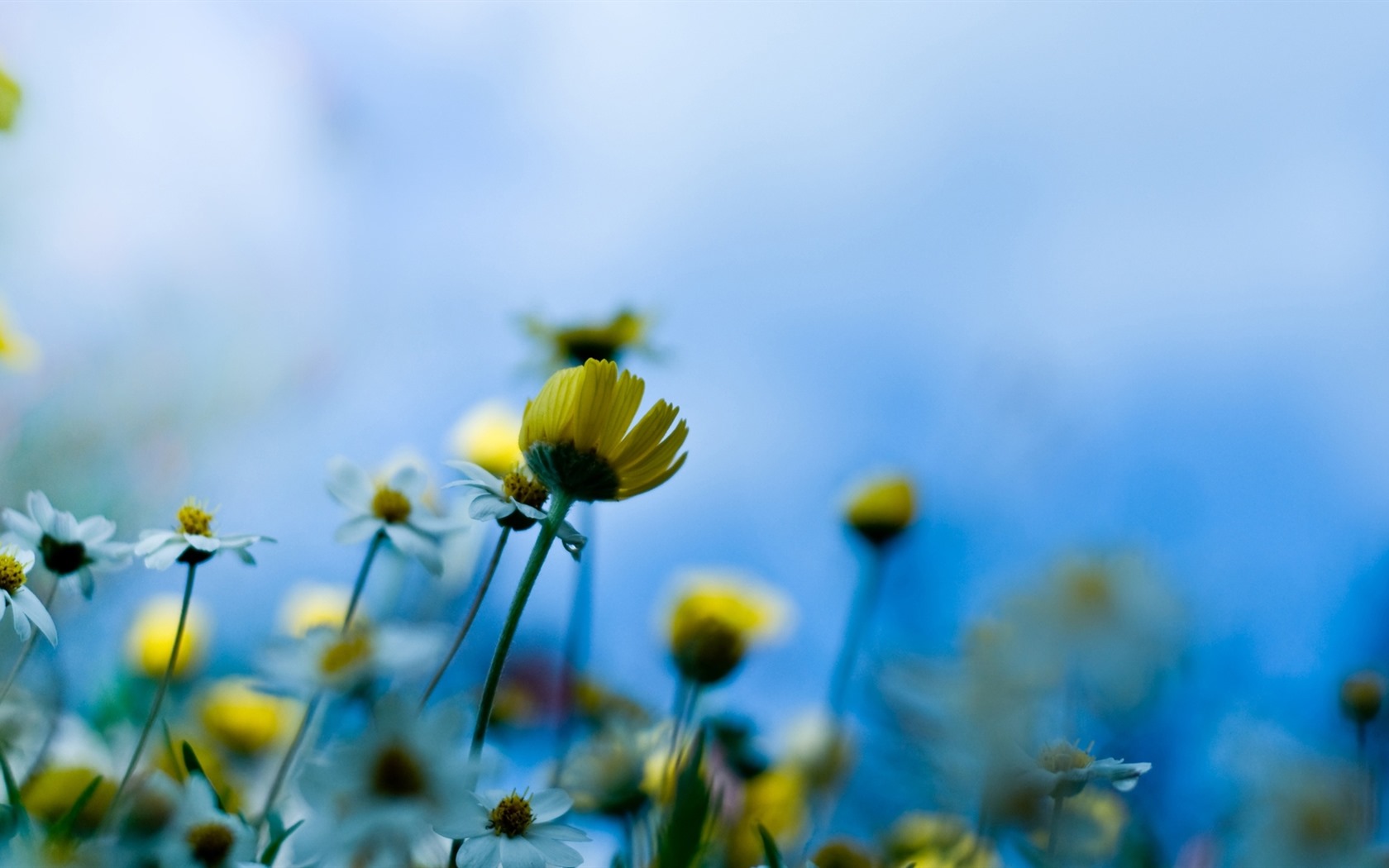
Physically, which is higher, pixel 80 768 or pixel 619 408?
pixel 619 408

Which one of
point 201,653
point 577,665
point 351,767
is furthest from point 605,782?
point 201,653

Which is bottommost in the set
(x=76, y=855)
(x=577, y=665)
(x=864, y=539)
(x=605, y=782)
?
(x=76, y=855)

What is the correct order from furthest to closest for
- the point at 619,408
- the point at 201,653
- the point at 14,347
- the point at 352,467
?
the point at 201,653 < the point at 14,347 < the point at 352,467 < the point at 619,408

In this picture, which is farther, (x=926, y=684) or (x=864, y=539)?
(x=864, y=539)

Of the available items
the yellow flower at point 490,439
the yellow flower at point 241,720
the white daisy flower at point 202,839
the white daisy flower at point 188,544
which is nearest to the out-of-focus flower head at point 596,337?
the yellow flower at point 490,439

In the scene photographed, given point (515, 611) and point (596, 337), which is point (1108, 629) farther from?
point (596, 337)

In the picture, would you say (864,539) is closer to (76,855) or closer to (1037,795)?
(1037,795)

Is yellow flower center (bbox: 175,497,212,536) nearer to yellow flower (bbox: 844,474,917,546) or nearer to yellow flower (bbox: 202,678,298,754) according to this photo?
yellow flower (bbox: 202,678,298,754)
